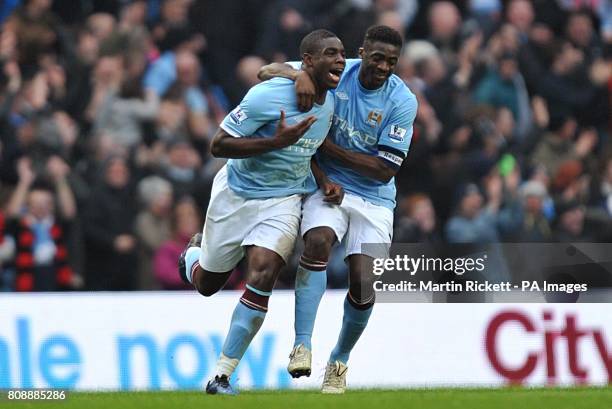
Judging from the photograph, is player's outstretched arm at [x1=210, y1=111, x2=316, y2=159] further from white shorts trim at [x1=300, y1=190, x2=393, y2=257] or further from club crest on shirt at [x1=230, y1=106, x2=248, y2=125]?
white shorts trim at [x1=300, y1=190, x2=393, y2=257]

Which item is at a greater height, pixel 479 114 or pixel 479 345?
pixel 479 114

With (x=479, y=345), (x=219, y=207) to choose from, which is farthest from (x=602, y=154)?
(x=219, y=207)

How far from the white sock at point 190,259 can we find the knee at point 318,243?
3.99 ft

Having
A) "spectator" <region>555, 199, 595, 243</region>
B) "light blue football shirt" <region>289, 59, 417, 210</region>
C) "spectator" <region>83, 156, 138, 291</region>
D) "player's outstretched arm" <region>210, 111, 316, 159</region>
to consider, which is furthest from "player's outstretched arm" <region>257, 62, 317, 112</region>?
"spectator" <region>555, 199, 595, 243</region>

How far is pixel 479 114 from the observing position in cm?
1642

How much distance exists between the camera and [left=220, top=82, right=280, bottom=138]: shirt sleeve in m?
9.65

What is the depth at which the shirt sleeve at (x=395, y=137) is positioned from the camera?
10203mm

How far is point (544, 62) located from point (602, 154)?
1.29 meters

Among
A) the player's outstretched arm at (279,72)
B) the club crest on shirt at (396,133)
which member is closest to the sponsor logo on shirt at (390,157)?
the club crest on shirt at (396,133)

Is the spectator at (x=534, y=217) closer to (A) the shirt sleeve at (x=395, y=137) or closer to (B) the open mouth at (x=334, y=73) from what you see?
(A) the shirt sleeve at (x=395, y=137)

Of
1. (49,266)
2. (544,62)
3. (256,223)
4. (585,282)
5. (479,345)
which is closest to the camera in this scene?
(256,223)

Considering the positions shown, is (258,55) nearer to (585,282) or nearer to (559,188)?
(559,188)

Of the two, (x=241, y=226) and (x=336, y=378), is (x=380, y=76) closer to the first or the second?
(x=241, y=226)

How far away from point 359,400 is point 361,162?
187 cm
